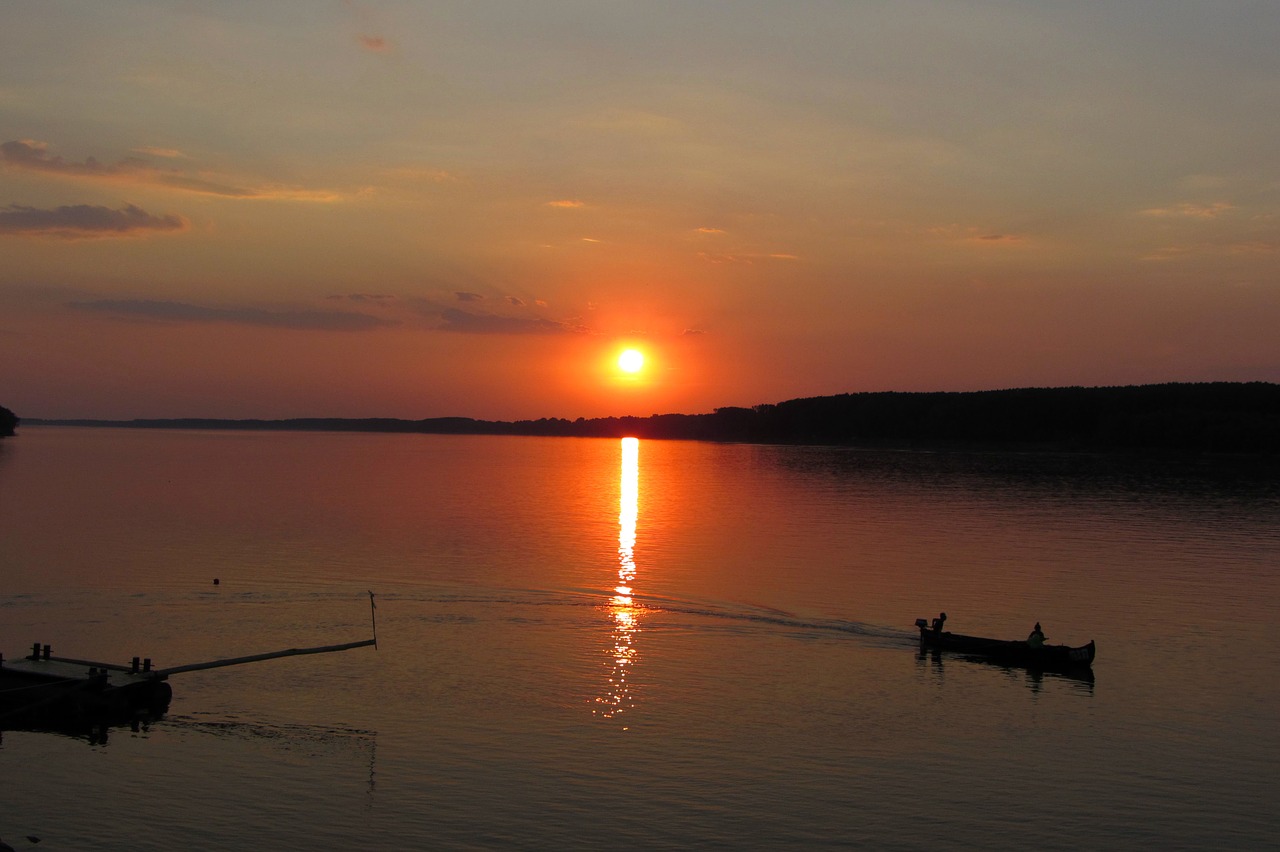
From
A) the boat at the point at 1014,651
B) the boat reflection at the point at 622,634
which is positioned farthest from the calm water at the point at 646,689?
the boat at the point at 1014,651

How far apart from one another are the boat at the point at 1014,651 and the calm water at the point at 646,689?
925 millimetres

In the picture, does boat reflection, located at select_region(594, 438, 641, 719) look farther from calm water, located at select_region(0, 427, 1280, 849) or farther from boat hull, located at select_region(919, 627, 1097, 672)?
boat hull, located at select_region(919, 627, 1097, 672)

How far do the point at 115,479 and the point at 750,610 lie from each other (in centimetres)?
9225

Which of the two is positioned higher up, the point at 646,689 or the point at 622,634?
the point at 622,634

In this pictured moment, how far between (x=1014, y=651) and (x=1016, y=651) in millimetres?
63

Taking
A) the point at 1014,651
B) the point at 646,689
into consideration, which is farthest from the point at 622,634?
the point at 1014,651

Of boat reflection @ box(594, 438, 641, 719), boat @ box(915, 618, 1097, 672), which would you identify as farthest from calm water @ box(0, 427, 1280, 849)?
boat @ box(915, 618, 1097, 672)

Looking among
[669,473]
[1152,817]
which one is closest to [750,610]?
[1152,817]

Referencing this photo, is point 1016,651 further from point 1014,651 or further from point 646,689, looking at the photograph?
point 646,689

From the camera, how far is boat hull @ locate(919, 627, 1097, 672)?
1339 inches

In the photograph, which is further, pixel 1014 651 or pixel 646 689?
pixel 1014 651

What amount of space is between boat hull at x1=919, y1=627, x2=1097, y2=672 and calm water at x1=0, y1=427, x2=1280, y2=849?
938 mm

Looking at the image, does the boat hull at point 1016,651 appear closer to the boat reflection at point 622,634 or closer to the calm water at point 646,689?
the calm water at point 646,689

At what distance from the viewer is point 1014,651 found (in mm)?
35031
